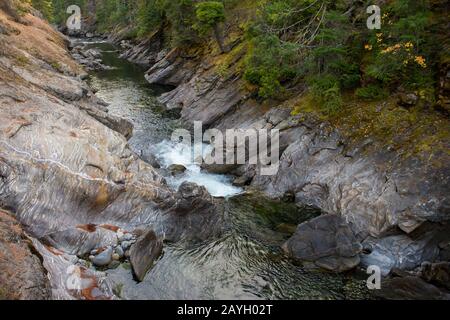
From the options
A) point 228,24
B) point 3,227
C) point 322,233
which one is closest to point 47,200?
point 3,227

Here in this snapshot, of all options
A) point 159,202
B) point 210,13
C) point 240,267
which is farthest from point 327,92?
point 210,13

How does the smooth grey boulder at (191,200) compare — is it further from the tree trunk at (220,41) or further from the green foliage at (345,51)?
the tree trunk at (220,41)

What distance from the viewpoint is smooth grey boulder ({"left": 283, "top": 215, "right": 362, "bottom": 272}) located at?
15414mm

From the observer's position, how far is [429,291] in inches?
522

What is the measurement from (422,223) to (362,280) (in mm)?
3679

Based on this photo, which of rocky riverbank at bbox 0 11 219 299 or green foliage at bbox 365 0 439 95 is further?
green foliage at bbox 365 0 439 95

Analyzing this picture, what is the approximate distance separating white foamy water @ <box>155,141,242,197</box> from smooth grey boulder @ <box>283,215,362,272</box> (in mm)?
6300

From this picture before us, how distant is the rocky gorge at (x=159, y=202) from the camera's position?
1396 centimetres

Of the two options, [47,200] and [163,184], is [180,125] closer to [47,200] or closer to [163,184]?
[163,184]

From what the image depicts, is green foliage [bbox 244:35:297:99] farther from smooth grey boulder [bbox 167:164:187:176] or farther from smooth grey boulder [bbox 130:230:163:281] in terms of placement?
smooth grey boulder [bbox 130:230:163:281]

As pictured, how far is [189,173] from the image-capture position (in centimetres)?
2428
